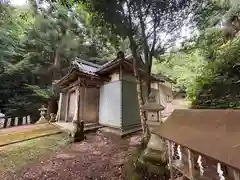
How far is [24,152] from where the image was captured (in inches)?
185

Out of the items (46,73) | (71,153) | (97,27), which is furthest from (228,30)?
(46,73)

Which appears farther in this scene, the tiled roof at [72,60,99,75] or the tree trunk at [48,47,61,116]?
the tree trunk at [48,47,61,116]

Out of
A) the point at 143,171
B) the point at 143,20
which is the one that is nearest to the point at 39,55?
the point at 143,20

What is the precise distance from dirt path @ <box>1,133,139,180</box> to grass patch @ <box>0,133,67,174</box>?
37cm

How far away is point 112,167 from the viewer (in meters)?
3.57

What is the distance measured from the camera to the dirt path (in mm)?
3229

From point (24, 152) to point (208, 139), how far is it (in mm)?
5573

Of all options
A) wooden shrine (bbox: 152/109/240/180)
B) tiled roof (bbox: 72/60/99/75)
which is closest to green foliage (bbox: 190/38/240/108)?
wooden shrine (bbox: 152/109/240/180)

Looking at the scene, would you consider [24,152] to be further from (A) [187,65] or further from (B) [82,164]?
(A) [187,65]

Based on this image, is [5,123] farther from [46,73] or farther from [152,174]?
[152,174]

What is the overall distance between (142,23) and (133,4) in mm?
668

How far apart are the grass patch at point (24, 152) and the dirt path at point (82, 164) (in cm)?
37

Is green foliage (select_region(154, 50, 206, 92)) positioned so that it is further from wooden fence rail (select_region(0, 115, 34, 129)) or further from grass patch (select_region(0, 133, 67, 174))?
wooden fence rail (select_region(0, 115, 34, 129))

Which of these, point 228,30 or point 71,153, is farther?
point 228,30
